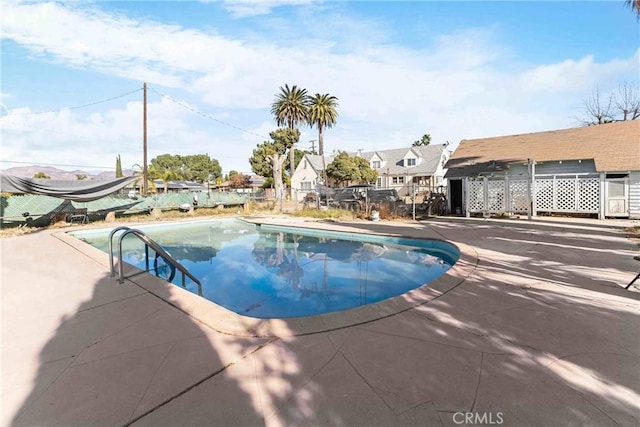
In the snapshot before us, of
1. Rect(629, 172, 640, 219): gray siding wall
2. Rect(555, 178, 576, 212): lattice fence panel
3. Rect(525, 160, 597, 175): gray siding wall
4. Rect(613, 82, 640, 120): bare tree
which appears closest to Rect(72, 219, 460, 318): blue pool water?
Rect(555, 178, 576, 212): lattice fence panel

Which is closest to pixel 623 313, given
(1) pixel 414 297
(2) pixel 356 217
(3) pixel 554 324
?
→ (3) pixel 554 324

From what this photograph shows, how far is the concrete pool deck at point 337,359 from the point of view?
6.49ft

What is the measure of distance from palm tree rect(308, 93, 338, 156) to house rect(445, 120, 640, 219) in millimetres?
22287

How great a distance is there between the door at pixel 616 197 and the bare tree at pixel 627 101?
12.6m

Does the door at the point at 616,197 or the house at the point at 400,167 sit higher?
the house at the point at 400,167

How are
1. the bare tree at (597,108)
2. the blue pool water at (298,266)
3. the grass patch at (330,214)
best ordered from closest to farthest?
1. the blue pool water at (298,266)
2. the grass patch at (330,214)
3. the bare tree at (597,108)

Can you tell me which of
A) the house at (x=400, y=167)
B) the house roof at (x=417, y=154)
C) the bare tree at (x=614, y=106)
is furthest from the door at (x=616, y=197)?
the house roof at (x=417, y=154)

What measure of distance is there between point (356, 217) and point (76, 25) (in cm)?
1356

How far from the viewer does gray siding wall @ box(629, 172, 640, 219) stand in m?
12.4

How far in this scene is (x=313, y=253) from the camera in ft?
31.2

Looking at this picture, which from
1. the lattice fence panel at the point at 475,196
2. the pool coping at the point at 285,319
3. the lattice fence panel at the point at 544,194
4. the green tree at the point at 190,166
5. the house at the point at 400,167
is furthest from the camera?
the green tree at the point at 190,166

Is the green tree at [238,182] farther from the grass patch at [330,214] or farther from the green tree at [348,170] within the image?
the grass patch at [330,214]

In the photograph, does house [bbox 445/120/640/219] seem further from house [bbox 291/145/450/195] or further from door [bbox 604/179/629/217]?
house [bbox 291/145/450/195]

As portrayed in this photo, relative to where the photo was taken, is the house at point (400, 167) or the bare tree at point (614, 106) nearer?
the bare tree at point (614, 106)
